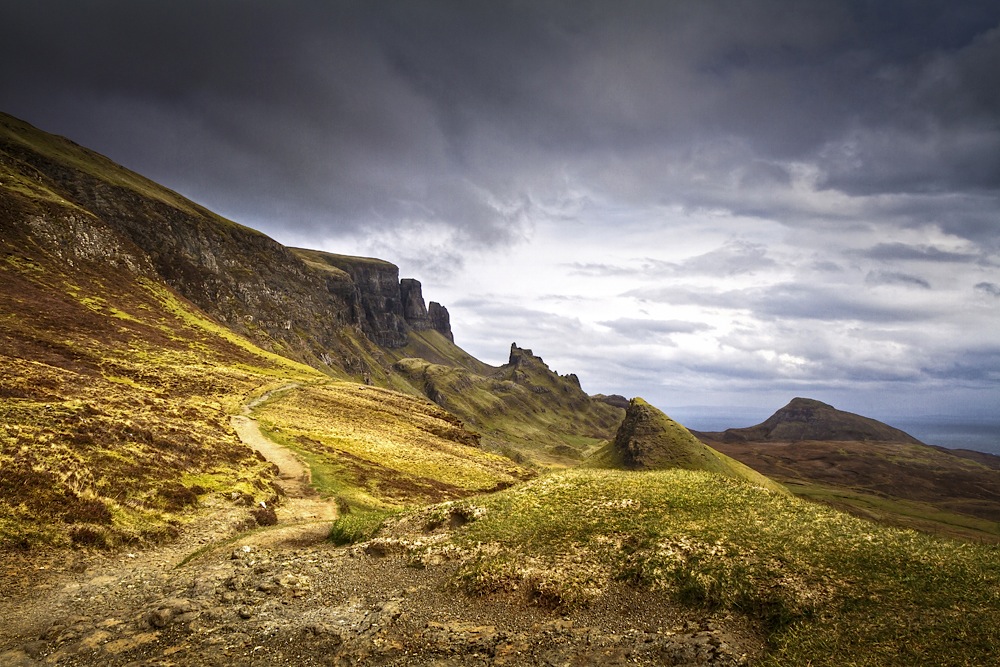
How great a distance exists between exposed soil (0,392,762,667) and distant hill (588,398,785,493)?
523ft

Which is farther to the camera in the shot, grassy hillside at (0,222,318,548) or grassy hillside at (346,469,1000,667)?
grassy hillside at (0,222,318,548)

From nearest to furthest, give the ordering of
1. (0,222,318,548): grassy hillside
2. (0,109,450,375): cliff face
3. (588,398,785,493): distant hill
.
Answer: (0,222,318,548): grassy hillside
(0,109,450,375): cliff face
(588,398,785,493): distant hill

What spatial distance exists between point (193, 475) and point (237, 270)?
187 metres

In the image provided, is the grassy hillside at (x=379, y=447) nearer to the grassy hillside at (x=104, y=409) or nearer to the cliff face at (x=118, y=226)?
the grassy hillside at (x=104, y=409)

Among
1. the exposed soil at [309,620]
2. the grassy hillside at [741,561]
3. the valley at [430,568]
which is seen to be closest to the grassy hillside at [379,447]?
the valley at [430,568]

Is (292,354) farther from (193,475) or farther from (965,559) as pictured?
(965,559)

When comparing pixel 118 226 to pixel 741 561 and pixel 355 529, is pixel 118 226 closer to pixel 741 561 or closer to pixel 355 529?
pixel 355 529

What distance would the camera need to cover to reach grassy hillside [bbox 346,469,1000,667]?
46.3 ft

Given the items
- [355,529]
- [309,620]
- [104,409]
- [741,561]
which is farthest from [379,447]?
[741,561]

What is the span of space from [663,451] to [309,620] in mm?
180357

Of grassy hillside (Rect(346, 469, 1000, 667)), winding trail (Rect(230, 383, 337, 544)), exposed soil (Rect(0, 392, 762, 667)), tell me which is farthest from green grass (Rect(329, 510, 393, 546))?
exposed soil (Rect(0, 392, 762, 667))

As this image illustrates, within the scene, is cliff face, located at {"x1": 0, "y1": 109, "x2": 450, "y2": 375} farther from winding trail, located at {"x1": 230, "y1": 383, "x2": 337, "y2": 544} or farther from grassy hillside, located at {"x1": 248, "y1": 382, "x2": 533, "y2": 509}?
winding trail, located at {"x1": 230, "y1": 383, "x2": 337, "y2": 544}

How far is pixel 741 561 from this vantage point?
727 inches

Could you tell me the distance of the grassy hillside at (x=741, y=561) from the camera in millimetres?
14109
